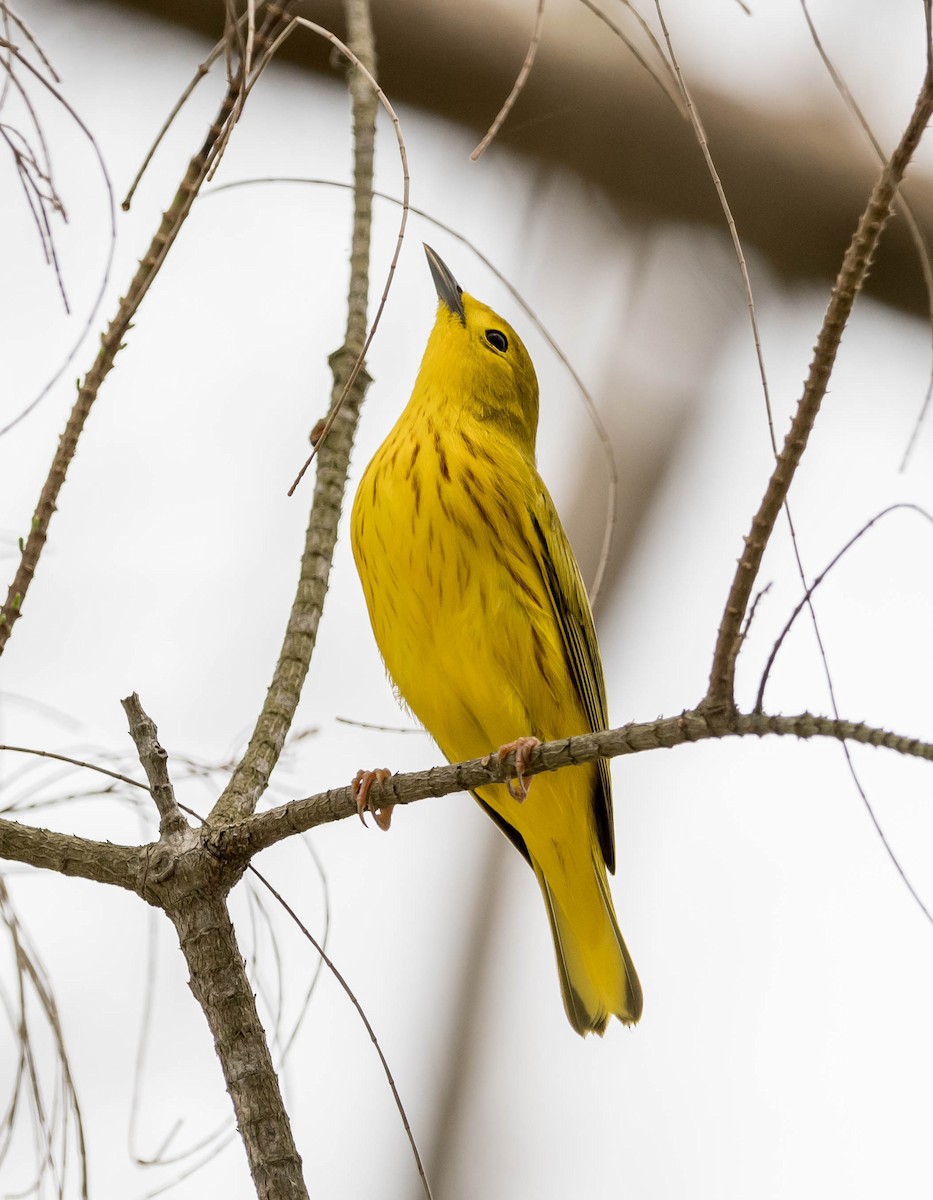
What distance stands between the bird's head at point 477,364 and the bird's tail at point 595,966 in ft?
4.68

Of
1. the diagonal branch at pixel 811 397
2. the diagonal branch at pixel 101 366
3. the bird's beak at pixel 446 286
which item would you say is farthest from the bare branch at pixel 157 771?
the bird's beak at pixel 446 286

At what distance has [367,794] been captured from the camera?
7.52 feet

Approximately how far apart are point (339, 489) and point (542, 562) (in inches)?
30.2

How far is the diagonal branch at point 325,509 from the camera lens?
2510 mm

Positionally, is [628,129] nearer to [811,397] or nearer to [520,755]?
[520,755]

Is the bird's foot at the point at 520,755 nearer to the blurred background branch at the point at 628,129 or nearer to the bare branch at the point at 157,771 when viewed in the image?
the bare branch at the point at 157,771

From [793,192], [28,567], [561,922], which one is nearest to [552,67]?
[793,192]

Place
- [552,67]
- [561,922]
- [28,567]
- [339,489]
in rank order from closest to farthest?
[28,567] < [339,489] < [561,922] < [552,67]

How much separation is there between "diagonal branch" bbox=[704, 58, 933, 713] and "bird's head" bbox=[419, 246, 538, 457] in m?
2.51

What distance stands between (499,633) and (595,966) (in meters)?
1.22

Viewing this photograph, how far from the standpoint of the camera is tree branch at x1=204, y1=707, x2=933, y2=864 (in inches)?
61.9

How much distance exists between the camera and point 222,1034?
2062 mm

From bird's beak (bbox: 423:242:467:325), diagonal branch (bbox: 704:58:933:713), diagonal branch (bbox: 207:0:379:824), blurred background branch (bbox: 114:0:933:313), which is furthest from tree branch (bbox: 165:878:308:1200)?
blurred background branch (bbox: 114:0:933:313)

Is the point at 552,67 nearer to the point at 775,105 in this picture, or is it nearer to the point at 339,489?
the point at 775,105
